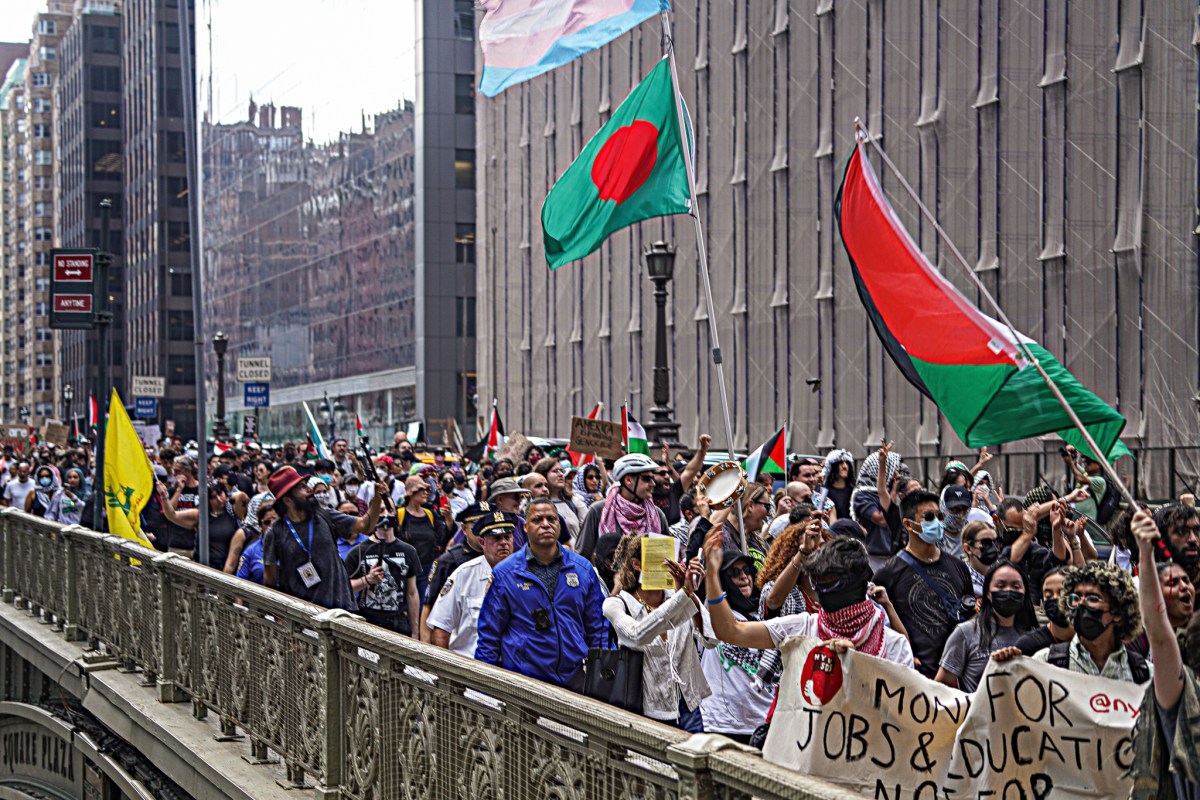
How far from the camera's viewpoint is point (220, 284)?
10056 cm

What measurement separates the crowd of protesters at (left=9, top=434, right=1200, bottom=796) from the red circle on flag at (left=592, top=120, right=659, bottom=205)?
6.90ft

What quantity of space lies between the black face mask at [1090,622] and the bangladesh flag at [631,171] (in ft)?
22.1

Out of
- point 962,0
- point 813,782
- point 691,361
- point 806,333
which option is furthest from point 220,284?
point 813,782

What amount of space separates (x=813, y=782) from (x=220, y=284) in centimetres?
10002

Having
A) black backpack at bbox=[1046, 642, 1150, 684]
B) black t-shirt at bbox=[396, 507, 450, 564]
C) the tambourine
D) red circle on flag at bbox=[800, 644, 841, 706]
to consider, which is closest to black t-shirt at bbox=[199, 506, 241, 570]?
black t-shirt at bbox=[396, 507, 450, 564]

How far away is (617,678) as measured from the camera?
7.75 m

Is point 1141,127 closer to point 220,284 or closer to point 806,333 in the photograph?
point 806,333

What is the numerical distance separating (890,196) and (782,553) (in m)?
27.2

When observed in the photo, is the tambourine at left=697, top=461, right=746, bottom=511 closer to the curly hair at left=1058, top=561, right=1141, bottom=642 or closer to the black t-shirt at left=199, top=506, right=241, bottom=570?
the curly hair at left=1058, top=561, right=1141, bottom=642

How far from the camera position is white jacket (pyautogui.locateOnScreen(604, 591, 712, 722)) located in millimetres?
7605

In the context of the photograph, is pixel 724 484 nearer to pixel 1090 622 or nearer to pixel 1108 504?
pixel 1090 622

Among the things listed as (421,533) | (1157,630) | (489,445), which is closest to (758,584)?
(1157,630)

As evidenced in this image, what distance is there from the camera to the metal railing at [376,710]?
467cm

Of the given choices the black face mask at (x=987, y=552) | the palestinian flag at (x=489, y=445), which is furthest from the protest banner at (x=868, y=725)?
the palestinian flag at (x=489, y=445)
